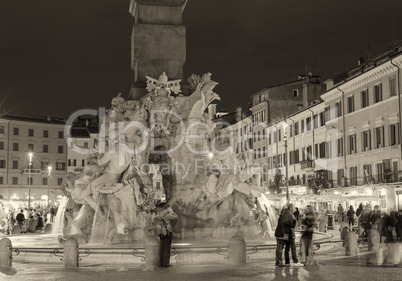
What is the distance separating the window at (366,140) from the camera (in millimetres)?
48969

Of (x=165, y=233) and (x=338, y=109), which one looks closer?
(x=165, y=233)

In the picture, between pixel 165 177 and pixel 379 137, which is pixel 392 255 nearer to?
pixel 165 177

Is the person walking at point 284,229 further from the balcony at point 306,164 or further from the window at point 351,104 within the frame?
the balcony at point 306,164

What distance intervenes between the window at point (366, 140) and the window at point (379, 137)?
3.88 feet

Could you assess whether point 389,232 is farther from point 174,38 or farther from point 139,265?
point 174,38

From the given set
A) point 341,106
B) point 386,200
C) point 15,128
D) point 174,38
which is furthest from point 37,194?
point 174,38

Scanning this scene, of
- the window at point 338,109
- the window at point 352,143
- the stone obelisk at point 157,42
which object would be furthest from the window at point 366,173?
the stone obelisk at point 157,42

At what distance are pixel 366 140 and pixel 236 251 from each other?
36361 mm

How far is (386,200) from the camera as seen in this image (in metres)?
42.8

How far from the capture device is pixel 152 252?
48.6 feet

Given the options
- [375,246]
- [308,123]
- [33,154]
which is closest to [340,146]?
[308,123]

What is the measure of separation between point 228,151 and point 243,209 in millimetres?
2007

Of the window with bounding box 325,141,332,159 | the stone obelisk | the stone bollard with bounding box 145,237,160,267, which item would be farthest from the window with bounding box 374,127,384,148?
the stone bollard with bounding box 145,237,160,267

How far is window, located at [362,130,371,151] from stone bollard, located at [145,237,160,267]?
36.3 m
